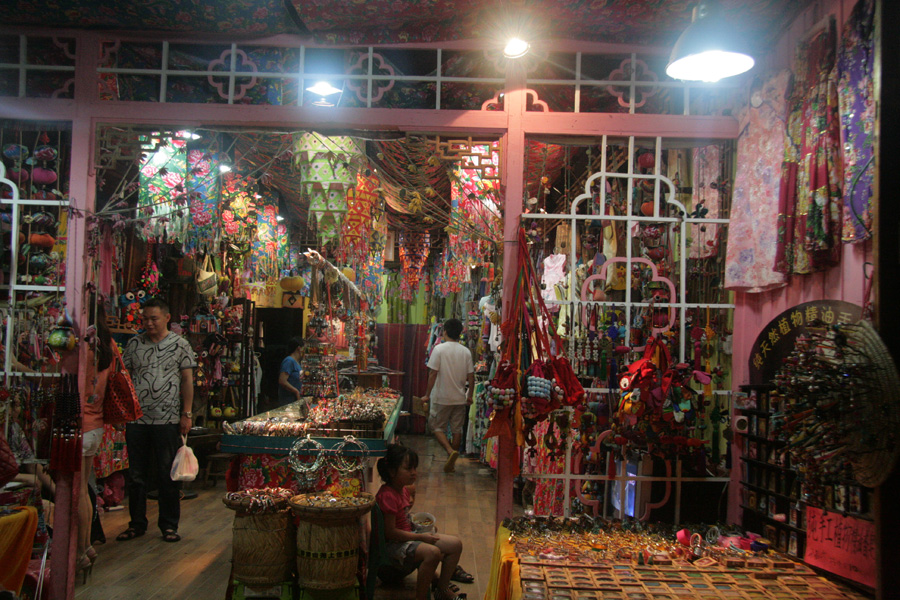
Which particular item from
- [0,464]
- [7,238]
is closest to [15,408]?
[0,464]

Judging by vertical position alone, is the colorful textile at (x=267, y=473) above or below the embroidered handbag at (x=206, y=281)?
below

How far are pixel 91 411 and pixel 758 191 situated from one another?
387cm

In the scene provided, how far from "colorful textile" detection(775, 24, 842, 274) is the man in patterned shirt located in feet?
12.5

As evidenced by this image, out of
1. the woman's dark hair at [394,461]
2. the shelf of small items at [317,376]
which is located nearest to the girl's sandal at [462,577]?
the woman's dark hair at [394,461]

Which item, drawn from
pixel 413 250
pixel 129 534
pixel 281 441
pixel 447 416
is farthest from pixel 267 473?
pixel 413 250

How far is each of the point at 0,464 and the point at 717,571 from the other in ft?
10.0

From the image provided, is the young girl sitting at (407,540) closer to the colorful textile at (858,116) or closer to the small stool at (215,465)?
the colorful textile at (858,116)

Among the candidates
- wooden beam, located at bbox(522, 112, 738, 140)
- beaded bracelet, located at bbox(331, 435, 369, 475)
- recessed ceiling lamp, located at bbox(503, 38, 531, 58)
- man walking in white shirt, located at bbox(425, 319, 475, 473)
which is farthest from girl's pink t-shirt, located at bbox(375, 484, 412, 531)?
man walking in white shirt, located at bbox(425, 319, 475, 473)

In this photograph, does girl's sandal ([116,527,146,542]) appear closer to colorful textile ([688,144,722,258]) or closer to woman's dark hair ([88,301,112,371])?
woman's dark hair ([88,301,112,371])

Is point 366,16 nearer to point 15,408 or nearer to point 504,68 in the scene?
point 504,68

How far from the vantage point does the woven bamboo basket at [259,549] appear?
3016 mm

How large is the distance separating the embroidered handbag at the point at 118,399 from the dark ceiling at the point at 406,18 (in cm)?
186

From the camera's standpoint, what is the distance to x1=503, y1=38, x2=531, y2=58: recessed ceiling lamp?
310 cm

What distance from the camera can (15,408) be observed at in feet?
10.5
